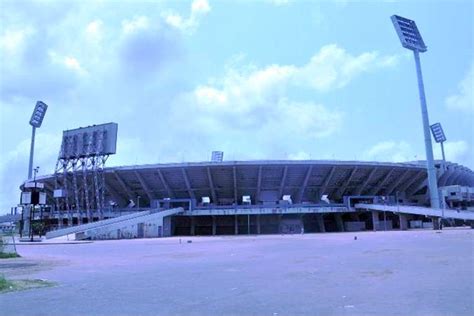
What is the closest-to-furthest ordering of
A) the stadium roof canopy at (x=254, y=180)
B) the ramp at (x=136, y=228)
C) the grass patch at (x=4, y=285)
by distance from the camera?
the grass patch at (x=4, y=285), the ramp at (x=136, y=228), the stadium roof canopy at (x=254, y=180)

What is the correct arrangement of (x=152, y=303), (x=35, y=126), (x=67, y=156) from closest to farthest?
(x=152, y=303) < (x=67, y=156) < (x=35, y=126)

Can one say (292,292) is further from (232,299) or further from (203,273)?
(203,273)

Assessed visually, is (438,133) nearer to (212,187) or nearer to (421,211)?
(421,211)

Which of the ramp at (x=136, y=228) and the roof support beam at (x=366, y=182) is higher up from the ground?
the roof support beam at (x=366, y=182)

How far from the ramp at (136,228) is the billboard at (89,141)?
542 inches

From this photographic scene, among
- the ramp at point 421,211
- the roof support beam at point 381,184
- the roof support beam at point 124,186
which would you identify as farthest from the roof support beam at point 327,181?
the roof support beam at point 124,186

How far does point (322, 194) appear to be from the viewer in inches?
3120

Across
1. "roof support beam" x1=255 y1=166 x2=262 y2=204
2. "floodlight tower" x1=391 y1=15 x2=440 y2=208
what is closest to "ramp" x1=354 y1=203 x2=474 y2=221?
"floodlight tower" x1=391 y1=15 x2=440 y2=208

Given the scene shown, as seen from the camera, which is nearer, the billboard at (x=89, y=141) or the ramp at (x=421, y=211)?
the ramp at (x=421, y=211)

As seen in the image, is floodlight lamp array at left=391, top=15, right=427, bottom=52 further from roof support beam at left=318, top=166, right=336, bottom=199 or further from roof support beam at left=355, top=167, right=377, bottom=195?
roof support beam at left=318, top=166, right=336, bottom=199

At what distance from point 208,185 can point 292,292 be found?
6631cm

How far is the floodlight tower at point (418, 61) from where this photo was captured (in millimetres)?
75875

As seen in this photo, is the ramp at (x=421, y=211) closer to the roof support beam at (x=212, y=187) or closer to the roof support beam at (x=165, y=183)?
the roof support beam at (x=212, y=187)

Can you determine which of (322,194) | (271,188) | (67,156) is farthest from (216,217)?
(67,156)
